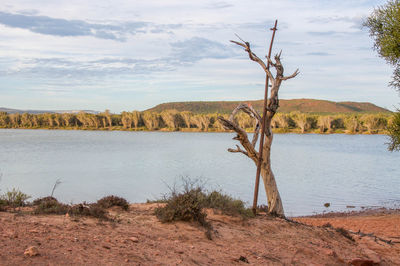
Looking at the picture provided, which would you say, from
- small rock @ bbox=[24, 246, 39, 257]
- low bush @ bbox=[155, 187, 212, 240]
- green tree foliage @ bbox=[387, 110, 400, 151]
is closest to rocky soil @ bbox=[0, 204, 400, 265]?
small rock @ bbox=[24, 246, 39, 257]

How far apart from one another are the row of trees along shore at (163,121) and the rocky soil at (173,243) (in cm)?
8356

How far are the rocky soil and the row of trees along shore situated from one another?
83.6 metres

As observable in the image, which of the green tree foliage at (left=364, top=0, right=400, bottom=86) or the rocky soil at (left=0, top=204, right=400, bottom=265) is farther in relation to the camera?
the green tree foliage at (left=364, top=0, right=400, bottom=86)

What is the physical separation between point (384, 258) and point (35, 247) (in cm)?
620

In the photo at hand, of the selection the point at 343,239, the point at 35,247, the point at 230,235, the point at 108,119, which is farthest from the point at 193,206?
the point at 108,119

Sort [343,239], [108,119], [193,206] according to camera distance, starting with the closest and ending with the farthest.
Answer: [193,206], [343,239], [108,119]

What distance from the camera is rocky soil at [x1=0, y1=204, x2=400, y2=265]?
185 inches

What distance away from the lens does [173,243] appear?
574 cm

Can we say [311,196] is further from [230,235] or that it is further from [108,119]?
[108,119]

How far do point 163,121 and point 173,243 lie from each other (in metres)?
104

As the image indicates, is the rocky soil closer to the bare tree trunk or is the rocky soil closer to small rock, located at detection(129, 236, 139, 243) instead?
small rock, located at detection(129, 236, 139, 243)

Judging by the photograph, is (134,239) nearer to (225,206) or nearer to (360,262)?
(225,206)

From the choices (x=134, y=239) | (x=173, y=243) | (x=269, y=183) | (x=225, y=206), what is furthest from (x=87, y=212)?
(x=269, y=183)

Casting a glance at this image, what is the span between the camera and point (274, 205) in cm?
909
